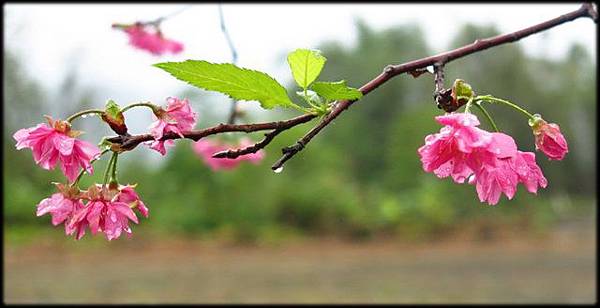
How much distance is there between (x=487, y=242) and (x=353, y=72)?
2.32 metres

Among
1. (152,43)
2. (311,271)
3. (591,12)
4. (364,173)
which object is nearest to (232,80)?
(591,12)

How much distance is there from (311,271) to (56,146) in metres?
4.92

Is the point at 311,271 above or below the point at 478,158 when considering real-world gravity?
above

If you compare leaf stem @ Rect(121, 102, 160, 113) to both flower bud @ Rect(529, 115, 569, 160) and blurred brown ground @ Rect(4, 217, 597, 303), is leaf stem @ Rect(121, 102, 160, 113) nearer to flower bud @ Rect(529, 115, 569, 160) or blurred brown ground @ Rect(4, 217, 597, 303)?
flower bud @ Rect(529, 115, 569, 160)

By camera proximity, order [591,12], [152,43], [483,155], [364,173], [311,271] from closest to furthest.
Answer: [483,155], [591,12], [152,43], [311,271], [364,173]

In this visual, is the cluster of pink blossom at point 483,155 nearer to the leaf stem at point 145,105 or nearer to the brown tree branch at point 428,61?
the brown tree branch at point 428,61

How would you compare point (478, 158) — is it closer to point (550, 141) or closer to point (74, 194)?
point (550, 141)

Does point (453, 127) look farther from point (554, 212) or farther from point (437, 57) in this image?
point (554, 212)

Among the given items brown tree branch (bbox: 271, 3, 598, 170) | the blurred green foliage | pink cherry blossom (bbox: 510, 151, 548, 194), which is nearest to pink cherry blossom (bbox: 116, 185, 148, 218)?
brown tree branch (bbox: 271, 3, 598, 170)

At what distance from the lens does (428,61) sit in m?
0.45

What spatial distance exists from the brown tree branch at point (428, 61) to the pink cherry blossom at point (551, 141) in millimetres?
70

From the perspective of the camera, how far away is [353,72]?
8.05 m

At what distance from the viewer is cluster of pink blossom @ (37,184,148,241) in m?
0.46

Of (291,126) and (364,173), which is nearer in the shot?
(291,126)
